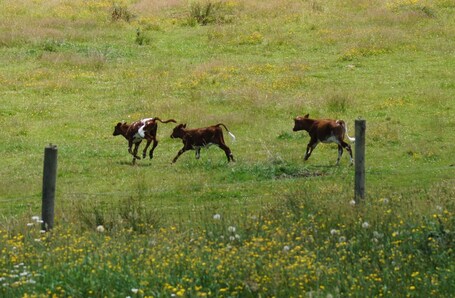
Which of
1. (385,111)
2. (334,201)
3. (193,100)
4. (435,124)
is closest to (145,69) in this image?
(193,100)

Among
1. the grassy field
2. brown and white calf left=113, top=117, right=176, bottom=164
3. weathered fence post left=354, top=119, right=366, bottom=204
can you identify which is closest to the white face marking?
brown and white calf left=113, top=117, right=176, bottom=164

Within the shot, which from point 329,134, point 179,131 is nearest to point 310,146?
point 329,134

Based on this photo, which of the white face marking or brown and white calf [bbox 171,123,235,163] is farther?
the white face marking

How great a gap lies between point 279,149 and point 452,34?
1676cm

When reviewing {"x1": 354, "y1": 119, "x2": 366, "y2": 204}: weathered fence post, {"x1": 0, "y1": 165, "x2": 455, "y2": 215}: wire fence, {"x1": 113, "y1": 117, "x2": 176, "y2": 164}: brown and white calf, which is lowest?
{"x1": 0, "y1": 165, "x2": 455, "y2": 215}: wire fence

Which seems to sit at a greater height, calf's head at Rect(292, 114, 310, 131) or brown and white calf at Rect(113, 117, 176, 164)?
calf's head at Rect(292, 114, 310, 131)

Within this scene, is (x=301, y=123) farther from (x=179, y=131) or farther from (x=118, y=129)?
(x=118, y=129)

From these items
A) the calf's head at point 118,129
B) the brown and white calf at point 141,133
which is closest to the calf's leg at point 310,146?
the brown and white calf at point 141,133

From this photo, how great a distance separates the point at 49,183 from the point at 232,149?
996 cm

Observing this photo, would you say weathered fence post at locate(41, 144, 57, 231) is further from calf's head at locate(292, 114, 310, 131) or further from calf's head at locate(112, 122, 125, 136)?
calf's head at locate(112, 122, 125, 136)

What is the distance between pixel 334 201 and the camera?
14.0 meters

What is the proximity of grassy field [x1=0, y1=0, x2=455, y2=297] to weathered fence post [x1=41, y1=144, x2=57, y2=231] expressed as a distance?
24cm

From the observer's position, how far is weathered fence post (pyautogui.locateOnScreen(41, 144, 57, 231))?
13.1 meters

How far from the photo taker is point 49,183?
43.2 ft
